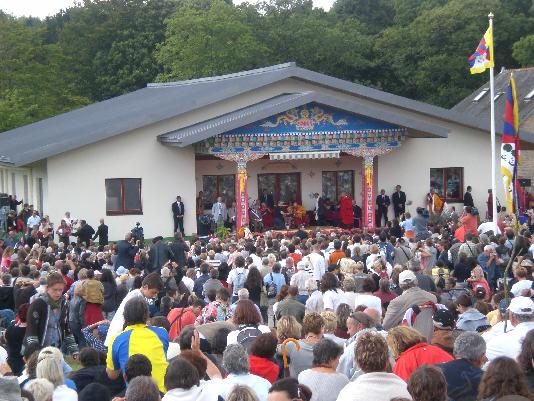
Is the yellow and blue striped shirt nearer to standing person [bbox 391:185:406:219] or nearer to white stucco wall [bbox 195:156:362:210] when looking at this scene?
white stucco wall [bbox 195:156:362:210]

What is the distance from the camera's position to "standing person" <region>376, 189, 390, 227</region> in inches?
1336

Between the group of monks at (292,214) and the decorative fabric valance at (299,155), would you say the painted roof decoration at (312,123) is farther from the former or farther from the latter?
the group of monks at (292,214)

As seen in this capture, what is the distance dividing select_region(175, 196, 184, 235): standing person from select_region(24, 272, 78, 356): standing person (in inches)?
704

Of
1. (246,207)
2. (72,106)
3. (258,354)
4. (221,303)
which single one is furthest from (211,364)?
(72,106)

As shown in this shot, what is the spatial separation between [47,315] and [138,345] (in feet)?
11.9

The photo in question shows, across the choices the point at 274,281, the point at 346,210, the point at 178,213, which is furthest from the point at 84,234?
the point at 274,281

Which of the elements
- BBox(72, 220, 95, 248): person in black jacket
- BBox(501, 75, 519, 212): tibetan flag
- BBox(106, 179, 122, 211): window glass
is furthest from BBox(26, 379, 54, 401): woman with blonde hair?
BBox(106, 179, 122, 211): window glass

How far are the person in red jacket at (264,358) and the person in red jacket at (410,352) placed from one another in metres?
1.09

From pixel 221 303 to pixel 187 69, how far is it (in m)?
52.0

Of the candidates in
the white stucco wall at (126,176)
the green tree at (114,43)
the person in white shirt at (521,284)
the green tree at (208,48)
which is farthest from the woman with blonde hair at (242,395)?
the green tree at (114,43)

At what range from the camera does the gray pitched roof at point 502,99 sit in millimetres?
50844

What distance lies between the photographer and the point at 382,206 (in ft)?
112

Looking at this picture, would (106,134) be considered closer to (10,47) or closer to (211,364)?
(211,364)

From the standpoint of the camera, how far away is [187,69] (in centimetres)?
6400
